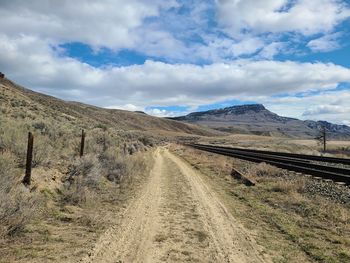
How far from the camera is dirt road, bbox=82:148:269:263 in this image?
7480 mm

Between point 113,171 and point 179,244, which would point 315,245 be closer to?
point 179,244

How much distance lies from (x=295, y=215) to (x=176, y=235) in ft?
14.3

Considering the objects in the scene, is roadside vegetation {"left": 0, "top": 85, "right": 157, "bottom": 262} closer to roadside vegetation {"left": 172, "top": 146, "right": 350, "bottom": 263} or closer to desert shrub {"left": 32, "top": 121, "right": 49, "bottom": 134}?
desert shrub {"left": 32, "top": 121, "right": 49, "bottom": 134}

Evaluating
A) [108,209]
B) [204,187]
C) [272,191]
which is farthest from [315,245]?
[204,187]

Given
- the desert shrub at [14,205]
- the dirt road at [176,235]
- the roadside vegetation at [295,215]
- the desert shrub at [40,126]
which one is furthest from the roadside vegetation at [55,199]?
the roadside vegetation at [295,215]

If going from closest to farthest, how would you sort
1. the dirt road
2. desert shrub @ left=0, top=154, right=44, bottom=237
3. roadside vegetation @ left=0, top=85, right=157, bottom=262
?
the dirt road
roadside vegetation @ left=0, top=85, right=157, bottom=262
desert shrub @ left=0, top=154, right=44, bottom=237

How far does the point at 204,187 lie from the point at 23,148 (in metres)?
7.61

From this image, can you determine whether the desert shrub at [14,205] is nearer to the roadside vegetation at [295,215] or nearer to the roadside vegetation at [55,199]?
the roadside vegetation at [55,199]

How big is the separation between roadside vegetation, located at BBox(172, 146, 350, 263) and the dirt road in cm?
57

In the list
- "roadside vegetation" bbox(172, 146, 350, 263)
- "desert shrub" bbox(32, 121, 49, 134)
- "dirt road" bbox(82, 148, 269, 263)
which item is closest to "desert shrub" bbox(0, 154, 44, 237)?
"dirt road" bbox(82, 148, 269, 263)

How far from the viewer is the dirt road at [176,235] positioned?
7.48 meters

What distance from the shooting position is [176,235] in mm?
8992

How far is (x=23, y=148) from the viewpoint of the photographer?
13.9 meters

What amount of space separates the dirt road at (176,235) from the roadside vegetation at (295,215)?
0.57 metres
